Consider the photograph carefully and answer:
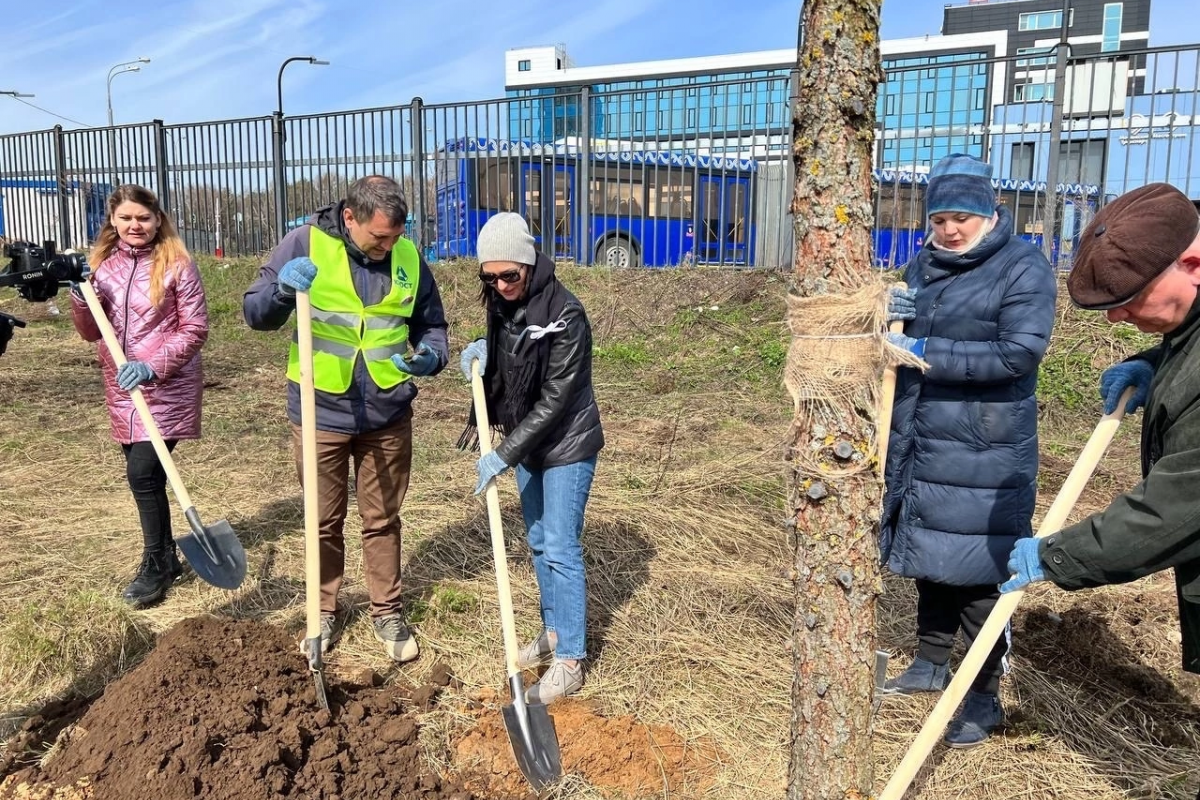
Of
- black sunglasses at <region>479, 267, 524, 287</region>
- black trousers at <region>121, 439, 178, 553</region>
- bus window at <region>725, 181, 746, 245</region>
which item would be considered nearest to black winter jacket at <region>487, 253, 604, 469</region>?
black sunglasses at <region>479, 267, 524, 287</region>

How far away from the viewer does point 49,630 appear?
10.5ft

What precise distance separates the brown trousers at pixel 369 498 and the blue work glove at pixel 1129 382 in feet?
7.79

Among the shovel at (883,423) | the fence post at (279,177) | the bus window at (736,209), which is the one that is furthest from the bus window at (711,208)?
the shovel at (883,423)

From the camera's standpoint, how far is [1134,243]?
1750mm

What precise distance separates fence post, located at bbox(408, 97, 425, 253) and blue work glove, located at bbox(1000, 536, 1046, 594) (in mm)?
10098

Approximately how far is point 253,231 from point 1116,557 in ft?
42.9

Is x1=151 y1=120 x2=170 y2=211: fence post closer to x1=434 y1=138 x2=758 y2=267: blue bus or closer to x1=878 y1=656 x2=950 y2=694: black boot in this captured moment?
x1=434 y1=138 x2=758 y2=267: blue bus

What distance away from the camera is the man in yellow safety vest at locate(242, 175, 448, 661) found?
3033 millimetres

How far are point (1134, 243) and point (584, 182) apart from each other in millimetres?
9360

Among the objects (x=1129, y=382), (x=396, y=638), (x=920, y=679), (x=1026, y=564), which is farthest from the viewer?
(x=396, y=638)

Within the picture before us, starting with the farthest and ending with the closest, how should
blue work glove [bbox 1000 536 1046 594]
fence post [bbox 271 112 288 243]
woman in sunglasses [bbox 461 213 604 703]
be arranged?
fence post [bbox 271 112 288 243]
woman in sunglasses [bbox 461 213 604 703]
blue work glove [bbox 1000 536 1046 594]

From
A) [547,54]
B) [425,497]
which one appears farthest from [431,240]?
[547,54]

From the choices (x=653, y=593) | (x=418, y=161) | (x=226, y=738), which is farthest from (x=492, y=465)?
(x=418, y=161)

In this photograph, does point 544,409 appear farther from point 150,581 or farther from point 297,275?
point 150,581
